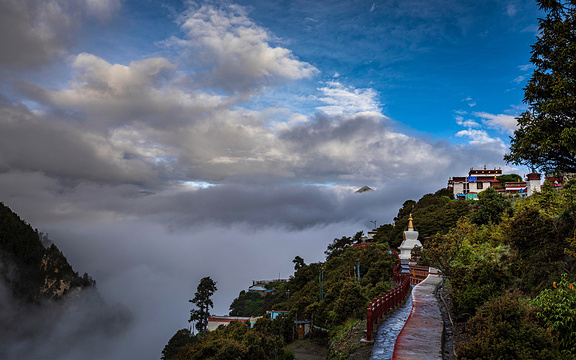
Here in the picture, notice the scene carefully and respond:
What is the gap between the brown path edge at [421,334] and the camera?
9.65 meters

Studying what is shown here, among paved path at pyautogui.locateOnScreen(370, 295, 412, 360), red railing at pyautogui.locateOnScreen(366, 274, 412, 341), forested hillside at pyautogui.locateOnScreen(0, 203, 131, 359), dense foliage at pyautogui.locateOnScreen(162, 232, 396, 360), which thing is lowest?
forested hillside at pyautogui.locateOnScreen(0, 203, 131, 359)

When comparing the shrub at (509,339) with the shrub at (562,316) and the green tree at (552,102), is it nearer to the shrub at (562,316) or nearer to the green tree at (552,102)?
the shrub at (562,316)

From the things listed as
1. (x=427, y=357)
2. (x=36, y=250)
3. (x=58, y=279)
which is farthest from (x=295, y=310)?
(x=58, y=279)

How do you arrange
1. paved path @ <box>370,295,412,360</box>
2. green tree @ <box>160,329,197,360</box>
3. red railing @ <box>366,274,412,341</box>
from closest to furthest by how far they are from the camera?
1. paved path @ <box>370,295,412,360</box>
2. red railing @ <box>366,274,412,341</box>
3. green tree @ <box>160,329,197,360</box>

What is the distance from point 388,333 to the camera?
12.3 meters

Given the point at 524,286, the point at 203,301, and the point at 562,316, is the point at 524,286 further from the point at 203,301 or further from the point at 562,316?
the point at 203,301

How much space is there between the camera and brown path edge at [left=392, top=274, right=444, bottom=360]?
9648mm

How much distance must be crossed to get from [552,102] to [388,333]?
31.1ft

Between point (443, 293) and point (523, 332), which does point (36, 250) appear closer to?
point (443, 293)

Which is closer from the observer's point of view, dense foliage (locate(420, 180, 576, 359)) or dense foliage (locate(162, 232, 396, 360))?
dense foliage (locate(420, 180, 576, 359))

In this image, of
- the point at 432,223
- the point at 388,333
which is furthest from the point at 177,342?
the point at 388,333

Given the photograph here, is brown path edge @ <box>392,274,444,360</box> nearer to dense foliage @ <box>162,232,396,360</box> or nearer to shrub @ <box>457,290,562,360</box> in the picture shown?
shrub @ <box>457,290,562,360</box>

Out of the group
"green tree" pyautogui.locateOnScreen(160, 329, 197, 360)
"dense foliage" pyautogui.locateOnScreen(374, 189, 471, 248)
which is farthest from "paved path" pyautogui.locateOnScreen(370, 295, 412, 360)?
"green tree" pyautogui.locateOnScreen(160, 329, 197, 360)

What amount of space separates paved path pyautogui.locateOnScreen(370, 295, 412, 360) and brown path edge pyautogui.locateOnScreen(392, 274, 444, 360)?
31cm
